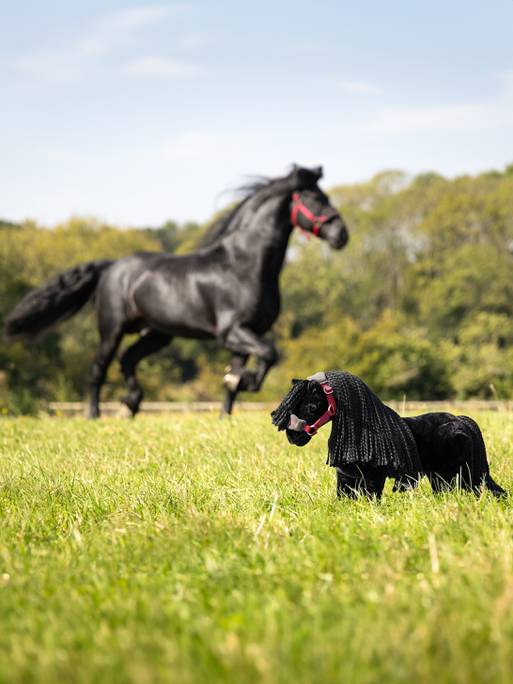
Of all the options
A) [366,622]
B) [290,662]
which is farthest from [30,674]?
[366,622]

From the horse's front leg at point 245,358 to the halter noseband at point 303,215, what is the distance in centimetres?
146

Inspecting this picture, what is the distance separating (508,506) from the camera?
430 cm

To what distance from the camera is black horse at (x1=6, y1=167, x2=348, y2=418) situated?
10273 millimetres

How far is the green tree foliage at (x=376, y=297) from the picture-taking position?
3488 cm

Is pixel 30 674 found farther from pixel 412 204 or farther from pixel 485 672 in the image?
pixel 412 204

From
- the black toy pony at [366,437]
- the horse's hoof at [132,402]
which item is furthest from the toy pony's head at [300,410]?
the horse's hoof at [132,402]

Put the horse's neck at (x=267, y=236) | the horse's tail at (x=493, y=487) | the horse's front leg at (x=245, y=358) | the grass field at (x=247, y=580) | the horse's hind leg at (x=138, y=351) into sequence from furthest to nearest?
1. the horse's hind leg at (x=138, y=351)
2. the horse's neck at (x=267, y=236)
3. the horse's front leg at (x=245, y=358)
4. the horse's tail at (x=493, y=487)
5. the grass field at (x=247, y=580)

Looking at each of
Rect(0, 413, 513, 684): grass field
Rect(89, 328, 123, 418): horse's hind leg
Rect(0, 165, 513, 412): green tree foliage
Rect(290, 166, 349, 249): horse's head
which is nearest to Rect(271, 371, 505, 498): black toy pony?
Rect(0, 413, 513, 684): grass field

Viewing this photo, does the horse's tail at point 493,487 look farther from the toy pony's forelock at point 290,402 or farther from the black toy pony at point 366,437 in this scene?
the toy pony's forelock at point 290,402

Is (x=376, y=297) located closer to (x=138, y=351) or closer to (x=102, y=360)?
(x=138, y=351)

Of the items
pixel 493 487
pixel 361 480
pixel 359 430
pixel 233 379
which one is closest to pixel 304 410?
pixel 359 430

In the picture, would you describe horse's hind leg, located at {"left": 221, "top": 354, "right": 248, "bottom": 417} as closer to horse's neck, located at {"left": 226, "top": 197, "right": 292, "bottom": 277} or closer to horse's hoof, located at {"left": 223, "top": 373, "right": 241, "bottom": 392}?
horse's hoof, located at {"left": 223, "top": 373, "right": 241, "bottom": 392}

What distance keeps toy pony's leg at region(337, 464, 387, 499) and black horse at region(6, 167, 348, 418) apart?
5336 mm

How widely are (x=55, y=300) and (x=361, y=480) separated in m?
8.90
